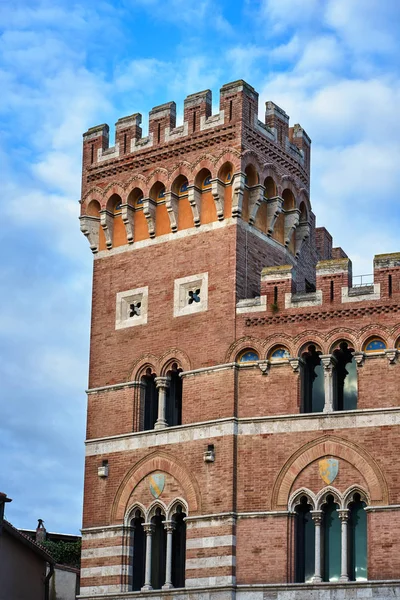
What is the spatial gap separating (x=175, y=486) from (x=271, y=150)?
11352mm

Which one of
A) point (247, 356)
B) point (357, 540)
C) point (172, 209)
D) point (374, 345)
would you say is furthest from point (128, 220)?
point (357, 540)

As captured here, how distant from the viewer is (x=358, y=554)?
121ft

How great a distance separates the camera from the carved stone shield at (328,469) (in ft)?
123

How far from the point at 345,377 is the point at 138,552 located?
27.3 ft

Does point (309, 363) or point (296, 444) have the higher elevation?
point (309, 363)

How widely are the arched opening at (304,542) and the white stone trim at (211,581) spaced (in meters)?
1.89

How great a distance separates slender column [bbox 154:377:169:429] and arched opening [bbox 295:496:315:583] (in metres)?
5.25

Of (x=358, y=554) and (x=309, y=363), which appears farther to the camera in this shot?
(x=309, y=363)

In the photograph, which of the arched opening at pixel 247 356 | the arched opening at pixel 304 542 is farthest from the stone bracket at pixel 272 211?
the arched opening at pixel 304 542

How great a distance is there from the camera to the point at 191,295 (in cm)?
4122

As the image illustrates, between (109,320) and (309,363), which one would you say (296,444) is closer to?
(309,363)

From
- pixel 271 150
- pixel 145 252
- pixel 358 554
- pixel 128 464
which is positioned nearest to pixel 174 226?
pixel 145 252

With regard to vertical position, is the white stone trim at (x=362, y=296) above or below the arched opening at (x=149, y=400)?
above

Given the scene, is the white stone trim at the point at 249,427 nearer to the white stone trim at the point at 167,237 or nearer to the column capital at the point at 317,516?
the column capital at the point at 317,516
